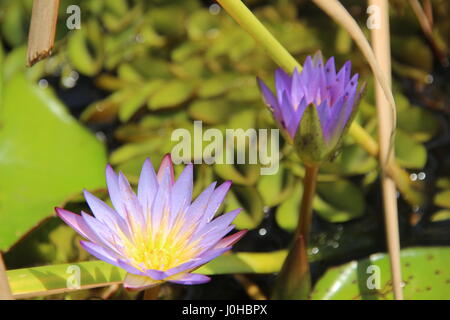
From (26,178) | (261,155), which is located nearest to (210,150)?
(261,155)

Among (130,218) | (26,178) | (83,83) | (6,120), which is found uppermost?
(83,83)

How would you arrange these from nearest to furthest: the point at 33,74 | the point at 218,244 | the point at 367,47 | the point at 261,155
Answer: the point at 218,244 < the point at 367,47 < the point at 261,155 < the point at 33,74

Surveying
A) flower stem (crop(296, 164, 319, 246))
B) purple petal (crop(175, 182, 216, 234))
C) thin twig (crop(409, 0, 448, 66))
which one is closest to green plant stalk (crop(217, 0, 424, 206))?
flower stem (crop(296, 164, 319, 246))

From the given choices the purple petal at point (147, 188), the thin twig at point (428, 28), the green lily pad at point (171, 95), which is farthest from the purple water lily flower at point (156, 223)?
the thin twig at point (428, 28)

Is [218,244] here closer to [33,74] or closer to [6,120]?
[6,120]

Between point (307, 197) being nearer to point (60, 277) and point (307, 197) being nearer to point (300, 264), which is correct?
point (300, 264)
